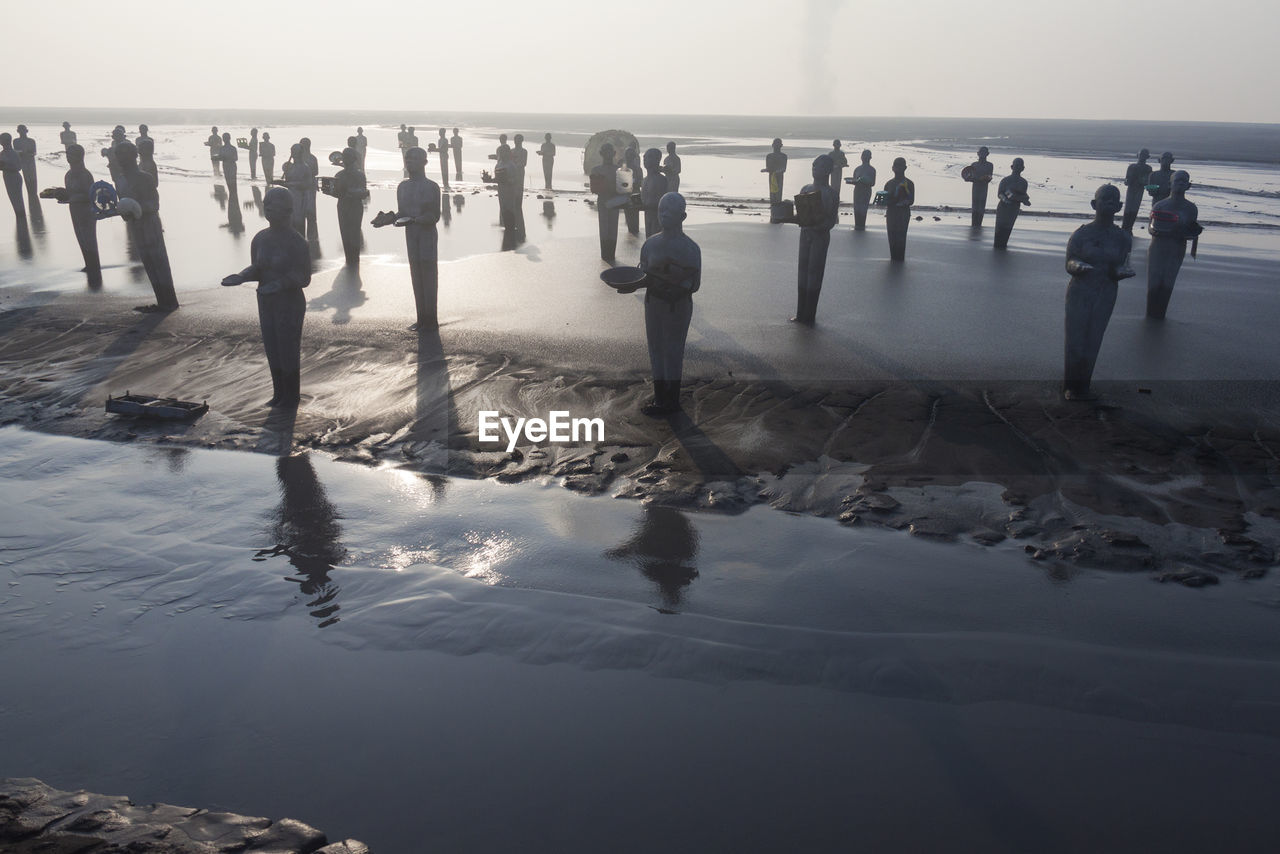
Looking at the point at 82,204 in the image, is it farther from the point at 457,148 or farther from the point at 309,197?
the point at 457,148

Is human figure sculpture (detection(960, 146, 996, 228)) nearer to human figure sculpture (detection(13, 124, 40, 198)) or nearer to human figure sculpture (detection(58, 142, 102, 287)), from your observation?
human figure sculpture (detection(58, 142, 102, 287))

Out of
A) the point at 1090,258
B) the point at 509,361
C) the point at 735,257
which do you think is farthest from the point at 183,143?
the point at 1090,258

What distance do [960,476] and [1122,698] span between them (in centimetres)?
277

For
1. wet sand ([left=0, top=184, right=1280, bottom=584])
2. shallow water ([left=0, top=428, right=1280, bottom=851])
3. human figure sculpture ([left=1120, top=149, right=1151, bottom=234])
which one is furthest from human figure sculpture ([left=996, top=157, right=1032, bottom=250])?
shallow water ([left=0, top=428, right=1280, bottom=851])

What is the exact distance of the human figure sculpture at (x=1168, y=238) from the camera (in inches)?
435

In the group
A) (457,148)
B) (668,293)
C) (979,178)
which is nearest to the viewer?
(668,293)

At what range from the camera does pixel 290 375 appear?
8648mm

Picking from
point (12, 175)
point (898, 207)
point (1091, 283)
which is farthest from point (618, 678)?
→ point (12, 175)

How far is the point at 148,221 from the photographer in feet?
37.7

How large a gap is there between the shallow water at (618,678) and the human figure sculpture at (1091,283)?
3.30 m

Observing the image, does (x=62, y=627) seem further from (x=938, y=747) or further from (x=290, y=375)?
(x=938, y=747)

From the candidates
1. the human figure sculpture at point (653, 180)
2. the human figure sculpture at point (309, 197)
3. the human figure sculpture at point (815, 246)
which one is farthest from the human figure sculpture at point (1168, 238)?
the human figure sculpture at point (309, 197)

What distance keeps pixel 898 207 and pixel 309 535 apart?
13394mm

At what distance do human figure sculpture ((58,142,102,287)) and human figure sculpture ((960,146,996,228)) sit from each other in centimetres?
1803
